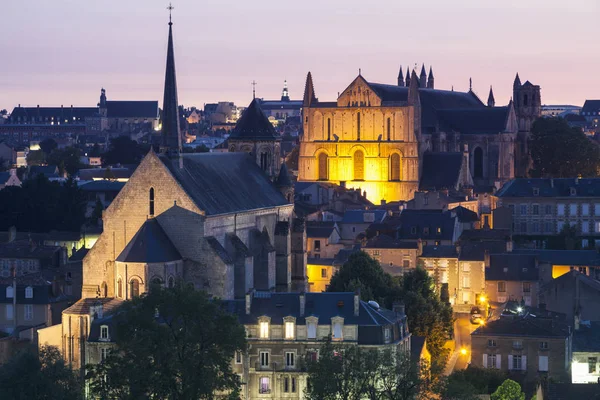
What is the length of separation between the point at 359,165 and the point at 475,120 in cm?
1598

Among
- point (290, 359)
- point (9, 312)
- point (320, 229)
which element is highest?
point (320, 229)

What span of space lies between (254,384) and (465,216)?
47.1 m

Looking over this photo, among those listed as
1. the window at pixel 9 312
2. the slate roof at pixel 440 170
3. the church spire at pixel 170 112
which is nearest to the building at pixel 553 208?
the slate roof at pixel 440 170

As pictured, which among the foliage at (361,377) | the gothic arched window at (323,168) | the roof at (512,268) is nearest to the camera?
the foliage at (361,377)

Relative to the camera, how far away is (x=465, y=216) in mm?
113250

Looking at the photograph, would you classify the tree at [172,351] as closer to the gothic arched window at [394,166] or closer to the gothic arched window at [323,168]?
the gothic arched window at [394,166]

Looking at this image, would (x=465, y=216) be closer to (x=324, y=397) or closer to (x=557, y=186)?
(x=557, y=186)

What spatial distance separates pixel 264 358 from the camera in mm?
68688

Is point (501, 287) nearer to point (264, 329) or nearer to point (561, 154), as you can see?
point (264, 329)

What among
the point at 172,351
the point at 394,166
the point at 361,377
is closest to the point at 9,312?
the point at 172,351

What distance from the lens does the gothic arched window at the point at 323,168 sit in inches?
5650

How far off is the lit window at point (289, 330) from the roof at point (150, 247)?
8.67 metres

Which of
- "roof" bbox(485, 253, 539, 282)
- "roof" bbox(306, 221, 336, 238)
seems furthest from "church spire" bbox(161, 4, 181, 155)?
"roof" bbox(306, 221, 336, 238)

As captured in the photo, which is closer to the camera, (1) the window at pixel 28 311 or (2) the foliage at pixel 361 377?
(2) the foliage at pixel 361 377
